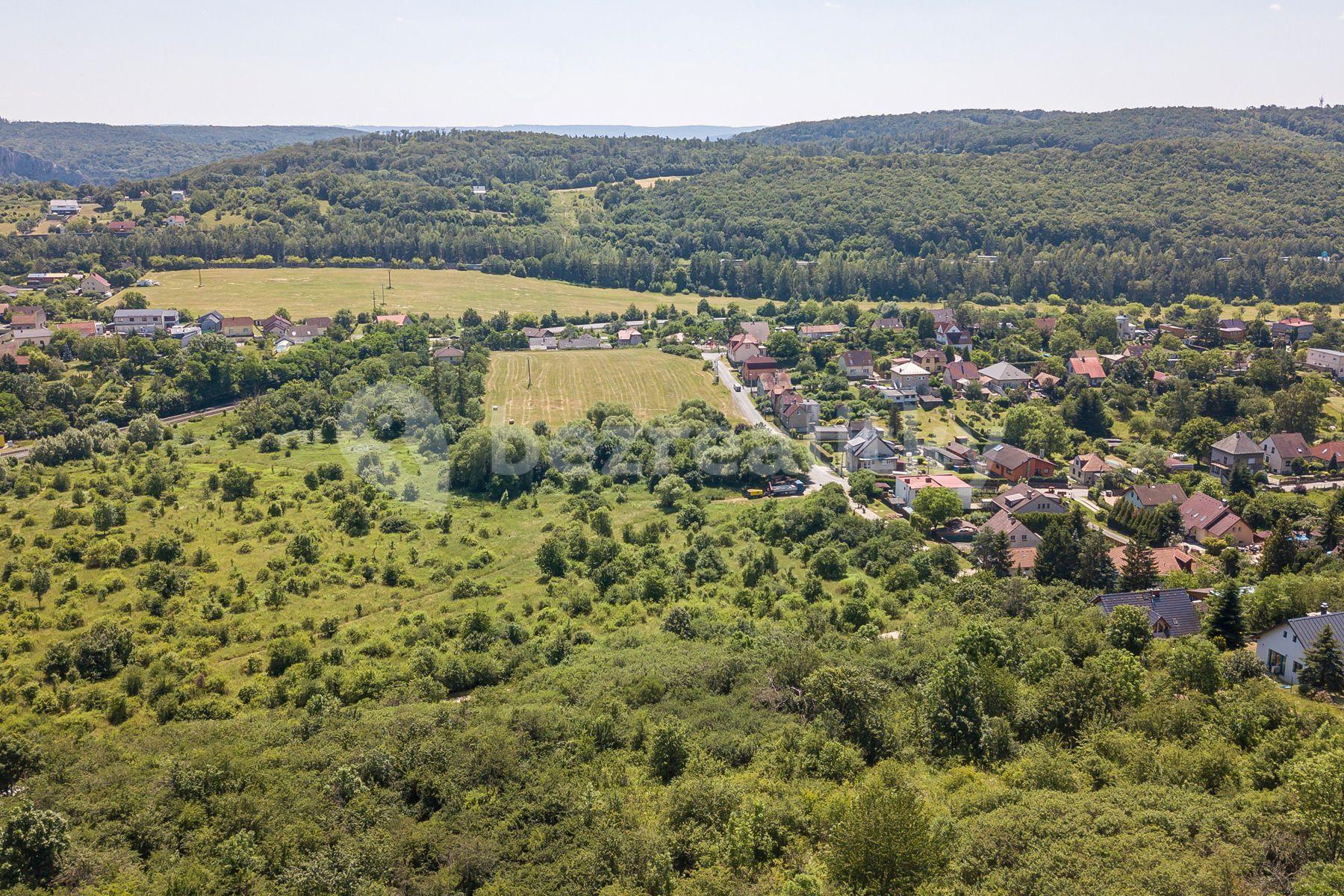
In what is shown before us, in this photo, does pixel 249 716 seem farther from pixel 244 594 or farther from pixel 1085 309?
pixel 1085 309

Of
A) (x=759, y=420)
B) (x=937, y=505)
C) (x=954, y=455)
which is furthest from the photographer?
(x=759, y=420)

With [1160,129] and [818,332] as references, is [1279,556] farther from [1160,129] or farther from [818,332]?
[1160,129]

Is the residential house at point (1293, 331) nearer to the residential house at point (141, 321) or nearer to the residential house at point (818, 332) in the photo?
the residential house at point (818, 332)

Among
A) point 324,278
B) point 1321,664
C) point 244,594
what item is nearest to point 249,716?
point 244,594

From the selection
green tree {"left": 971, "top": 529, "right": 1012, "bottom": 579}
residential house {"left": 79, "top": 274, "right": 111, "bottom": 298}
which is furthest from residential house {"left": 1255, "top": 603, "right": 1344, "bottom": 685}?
residential house {"left": 79, "top": 274, "right": 111, "bottom": 298}

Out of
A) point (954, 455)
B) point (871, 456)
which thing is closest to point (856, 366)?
point (954, 455)
